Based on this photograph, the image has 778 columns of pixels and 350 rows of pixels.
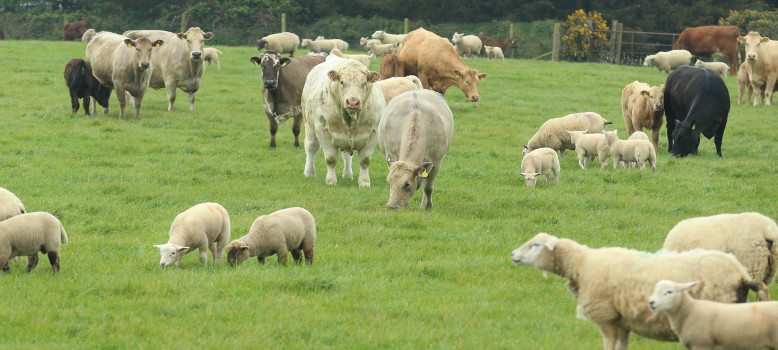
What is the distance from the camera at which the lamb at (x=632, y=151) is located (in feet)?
62.1

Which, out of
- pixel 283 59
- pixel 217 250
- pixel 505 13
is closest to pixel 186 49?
pixel 283 59

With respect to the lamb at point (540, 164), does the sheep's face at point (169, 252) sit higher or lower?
higher

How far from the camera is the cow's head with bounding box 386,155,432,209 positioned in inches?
579

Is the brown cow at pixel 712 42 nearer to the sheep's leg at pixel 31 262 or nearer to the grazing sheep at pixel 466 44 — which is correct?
the grazing sheep at pixel 466 44

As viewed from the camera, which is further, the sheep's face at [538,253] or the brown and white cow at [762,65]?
the brown and white cow at [762,65]

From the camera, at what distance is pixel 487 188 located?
57.1 feet

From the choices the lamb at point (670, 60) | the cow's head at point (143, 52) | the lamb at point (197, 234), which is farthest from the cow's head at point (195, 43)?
the lamb at point (670, 60)

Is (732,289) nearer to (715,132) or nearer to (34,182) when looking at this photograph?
(34,182)

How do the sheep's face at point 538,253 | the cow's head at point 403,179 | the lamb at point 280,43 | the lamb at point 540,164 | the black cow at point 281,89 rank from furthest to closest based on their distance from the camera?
the lamb at point 280,43 → the black cow at point 281,89 → the lamb at point 540,164 → the cow's head at point 403,179 → the sheep's face at point 538,253

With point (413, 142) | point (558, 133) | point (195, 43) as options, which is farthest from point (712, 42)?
point (413, 142)

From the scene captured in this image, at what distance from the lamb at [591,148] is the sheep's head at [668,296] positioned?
12053mm

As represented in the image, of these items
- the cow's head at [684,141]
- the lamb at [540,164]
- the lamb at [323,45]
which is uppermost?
the lamb at [540,164]

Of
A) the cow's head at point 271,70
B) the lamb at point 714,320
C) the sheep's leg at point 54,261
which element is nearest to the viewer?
the lamb at point 714,320

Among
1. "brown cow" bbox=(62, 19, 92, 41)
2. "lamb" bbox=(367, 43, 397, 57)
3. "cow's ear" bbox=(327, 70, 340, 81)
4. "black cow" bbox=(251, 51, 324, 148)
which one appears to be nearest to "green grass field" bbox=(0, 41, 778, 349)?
"black cow" bbox=(251, 51, 324, 148)
